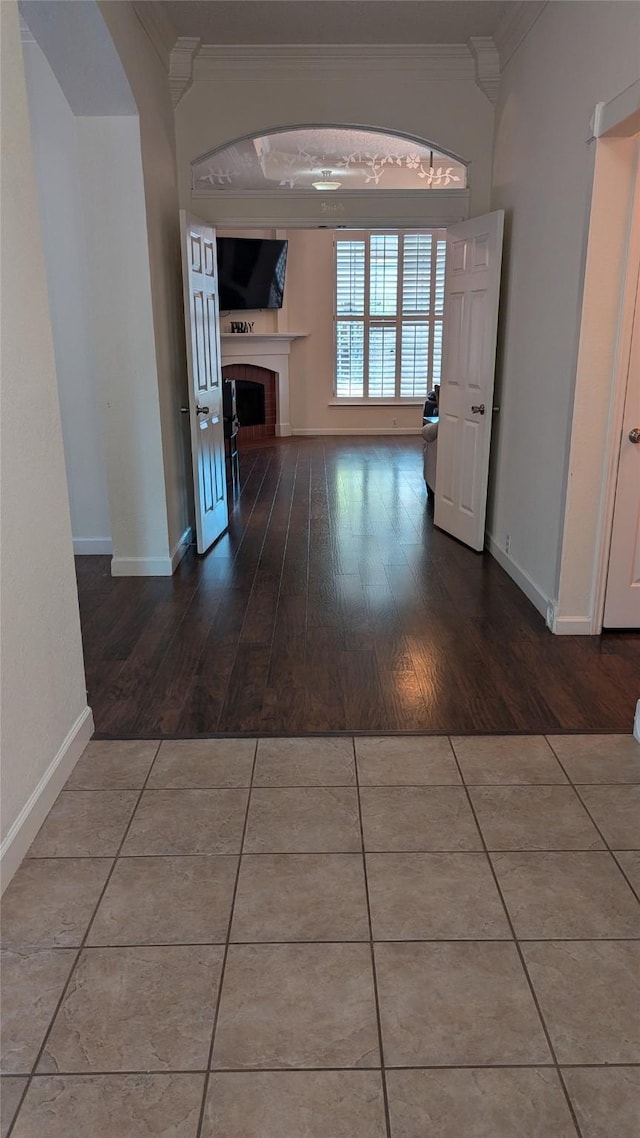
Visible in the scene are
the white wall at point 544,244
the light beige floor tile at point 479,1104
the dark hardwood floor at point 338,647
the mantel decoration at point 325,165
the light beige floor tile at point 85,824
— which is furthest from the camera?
the mantel decoration at point 325,165

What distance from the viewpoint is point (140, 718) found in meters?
2.99

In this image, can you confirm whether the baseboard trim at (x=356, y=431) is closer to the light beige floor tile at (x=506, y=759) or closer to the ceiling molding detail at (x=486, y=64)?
the ceiling molding detail at (x=486, y=64)

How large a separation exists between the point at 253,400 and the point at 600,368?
789 centimetres

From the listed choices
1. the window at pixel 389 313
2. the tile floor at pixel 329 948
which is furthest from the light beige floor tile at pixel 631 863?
the window at pixel 389 313

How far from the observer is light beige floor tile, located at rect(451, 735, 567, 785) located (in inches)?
102

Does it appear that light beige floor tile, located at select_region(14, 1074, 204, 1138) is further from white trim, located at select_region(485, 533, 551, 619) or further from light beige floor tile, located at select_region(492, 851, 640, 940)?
white trim, located at select_region(485, 533, 551, 619)

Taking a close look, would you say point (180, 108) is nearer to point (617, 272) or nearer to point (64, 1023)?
point (617, 272)

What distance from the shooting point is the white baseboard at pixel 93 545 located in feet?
17.2

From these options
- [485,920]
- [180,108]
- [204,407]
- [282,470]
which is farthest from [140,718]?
[282,470]

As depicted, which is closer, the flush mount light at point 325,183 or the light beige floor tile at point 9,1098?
the light beige floor tile at point 9,1098

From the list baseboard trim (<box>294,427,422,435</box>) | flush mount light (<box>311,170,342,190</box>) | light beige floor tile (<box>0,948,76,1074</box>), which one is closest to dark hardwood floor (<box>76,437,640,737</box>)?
light beige floor tile (<box>0,948,76,1074</box>)

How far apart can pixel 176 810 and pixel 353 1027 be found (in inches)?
37.6

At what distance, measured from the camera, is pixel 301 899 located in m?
2.03

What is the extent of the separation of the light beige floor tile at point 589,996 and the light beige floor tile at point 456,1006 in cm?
5
